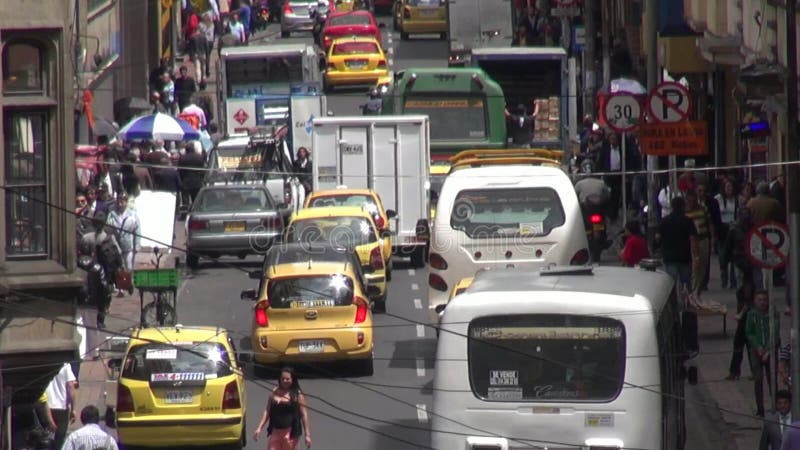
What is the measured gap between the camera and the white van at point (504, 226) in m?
24.4

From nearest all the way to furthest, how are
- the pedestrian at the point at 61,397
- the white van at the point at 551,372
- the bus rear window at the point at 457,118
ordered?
1. the white van at the point at 551,372
2. the pedestrian at the point at 61,397
3. the bus rear window at the point at 457,118

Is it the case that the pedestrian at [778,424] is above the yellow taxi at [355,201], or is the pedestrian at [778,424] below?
below

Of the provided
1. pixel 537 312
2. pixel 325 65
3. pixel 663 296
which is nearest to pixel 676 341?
pixel 663 296

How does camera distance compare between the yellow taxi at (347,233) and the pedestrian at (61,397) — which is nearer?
the pedestrian at (61,397)

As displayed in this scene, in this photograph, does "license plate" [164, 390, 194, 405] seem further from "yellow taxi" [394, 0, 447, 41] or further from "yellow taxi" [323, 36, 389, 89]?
"yellow taxi" [394, 0, 447, 41]

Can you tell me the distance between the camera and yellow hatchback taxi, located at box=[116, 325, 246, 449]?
21.6 m

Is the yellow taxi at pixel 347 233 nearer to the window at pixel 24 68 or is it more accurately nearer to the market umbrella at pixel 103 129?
the market umbrella at pixel 103 129

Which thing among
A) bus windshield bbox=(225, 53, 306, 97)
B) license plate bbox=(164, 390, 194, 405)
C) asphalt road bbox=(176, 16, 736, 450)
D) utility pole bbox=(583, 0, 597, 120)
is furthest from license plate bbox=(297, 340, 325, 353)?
bus windshield bbox=(225, 53, 306, 97)

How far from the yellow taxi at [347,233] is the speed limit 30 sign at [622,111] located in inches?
184

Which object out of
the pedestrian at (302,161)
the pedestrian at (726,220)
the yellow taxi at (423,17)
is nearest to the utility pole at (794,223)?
the pedestrian at (726,220)

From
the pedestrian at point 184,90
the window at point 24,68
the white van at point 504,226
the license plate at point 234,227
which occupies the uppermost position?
the pedestrian at point 184,90

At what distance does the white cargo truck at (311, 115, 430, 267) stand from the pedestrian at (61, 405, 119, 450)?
615 inches

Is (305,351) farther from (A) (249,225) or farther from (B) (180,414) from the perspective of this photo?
(A) (249,225)

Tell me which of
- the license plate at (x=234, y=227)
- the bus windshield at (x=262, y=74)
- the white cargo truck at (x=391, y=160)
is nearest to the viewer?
the license plate at (x=234, y=227)
